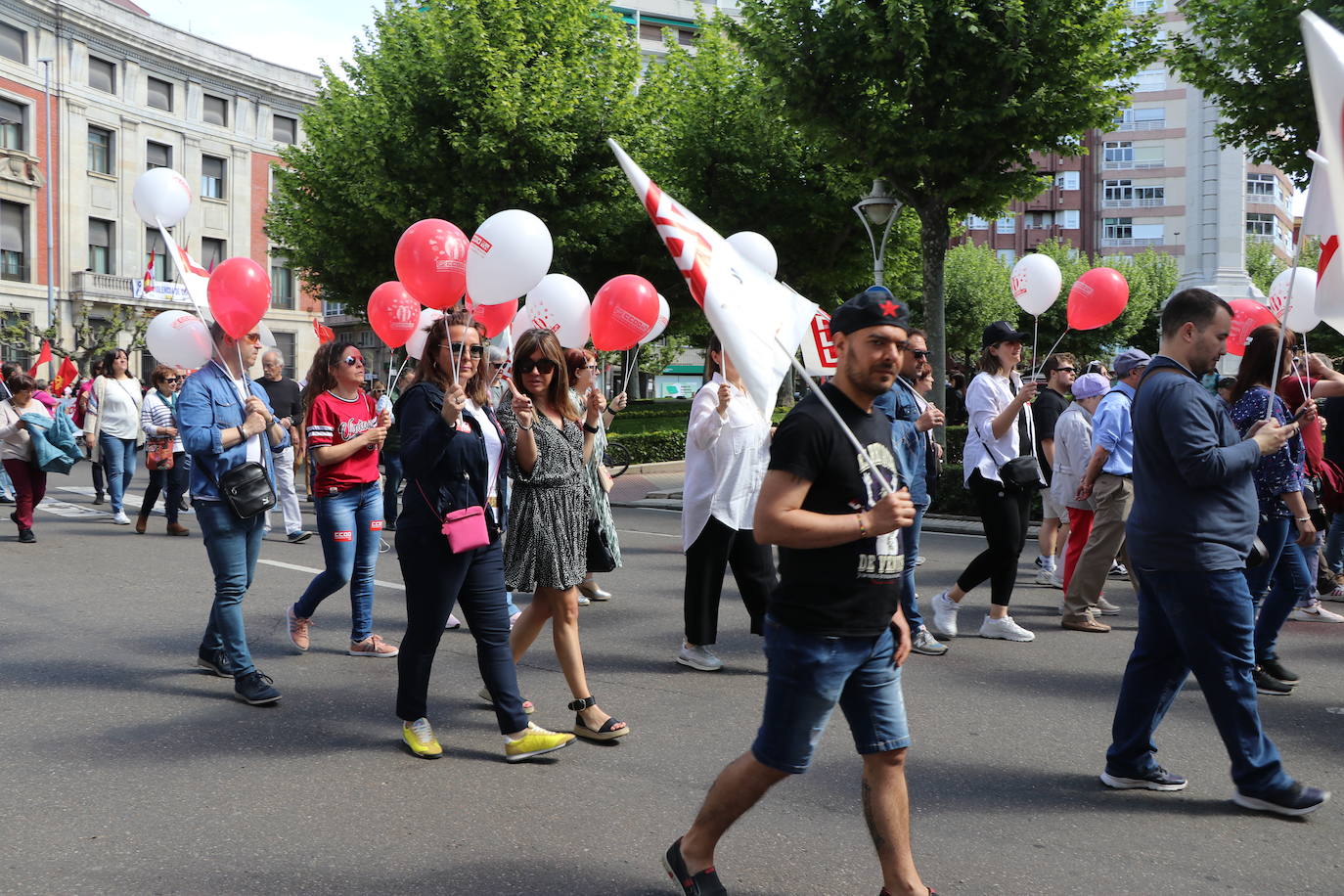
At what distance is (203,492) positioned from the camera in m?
5.34

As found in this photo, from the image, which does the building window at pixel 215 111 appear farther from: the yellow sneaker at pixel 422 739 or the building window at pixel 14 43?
the yellow sneaker at pixel 422 739

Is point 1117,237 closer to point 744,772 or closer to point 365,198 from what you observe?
point 365,198

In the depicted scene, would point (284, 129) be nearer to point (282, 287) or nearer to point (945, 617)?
point (282, 287)

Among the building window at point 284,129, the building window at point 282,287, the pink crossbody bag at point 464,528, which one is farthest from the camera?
the building window at point 282,287

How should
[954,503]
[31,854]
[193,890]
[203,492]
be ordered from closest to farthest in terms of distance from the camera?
[193,890] → [31,854] → [203,492] → [954,503]

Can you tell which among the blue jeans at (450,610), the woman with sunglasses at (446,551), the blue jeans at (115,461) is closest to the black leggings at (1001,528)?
the woman with sunglasses at (446,551)

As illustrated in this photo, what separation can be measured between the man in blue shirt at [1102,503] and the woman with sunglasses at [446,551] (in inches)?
153

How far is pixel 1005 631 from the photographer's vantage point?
6.86m

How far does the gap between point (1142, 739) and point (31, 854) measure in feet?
12.0

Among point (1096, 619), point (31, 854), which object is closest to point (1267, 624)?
point (1096, 619)

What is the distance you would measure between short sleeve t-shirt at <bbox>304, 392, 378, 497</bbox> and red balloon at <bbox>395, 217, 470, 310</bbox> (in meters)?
0.99

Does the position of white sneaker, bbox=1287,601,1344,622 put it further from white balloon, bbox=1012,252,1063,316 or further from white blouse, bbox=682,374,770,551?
white blouse, bbox=682,374,770,551

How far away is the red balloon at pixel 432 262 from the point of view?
5285mm

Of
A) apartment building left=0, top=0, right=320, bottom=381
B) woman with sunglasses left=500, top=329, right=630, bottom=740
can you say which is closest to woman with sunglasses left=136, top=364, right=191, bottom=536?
woman with sunglasses left=500, top=329, right=630, bottom=740
